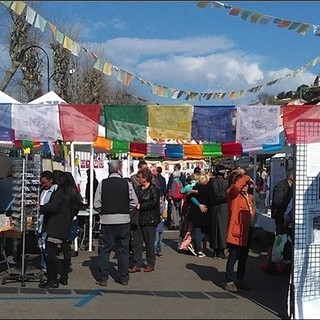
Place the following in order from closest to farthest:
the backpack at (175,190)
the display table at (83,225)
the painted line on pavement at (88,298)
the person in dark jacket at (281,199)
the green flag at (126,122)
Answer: the painted line on pavement at (88,298) → the person in dark jacket at (281,199) → the green flag at (126,122) → the display table at (83,225) → the backpack at (175,190)

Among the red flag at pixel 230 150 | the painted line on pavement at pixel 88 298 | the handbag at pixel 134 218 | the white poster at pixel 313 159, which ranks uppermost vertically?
the red flag at pixel 230 150

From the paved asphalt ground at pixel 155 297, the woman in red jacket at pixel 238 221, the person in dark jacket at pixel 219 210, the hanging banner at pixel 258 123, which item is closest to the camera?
the paved asphalt ground at pixel 155 297

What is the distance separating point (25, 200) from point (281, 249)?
4263 millimetres

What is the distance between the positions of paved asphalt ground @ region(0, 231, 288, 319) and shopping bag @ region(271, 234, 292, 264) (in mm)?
282

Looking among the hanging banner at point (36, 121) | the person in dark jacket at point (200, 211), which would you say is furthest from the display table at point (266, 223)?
the hanging banner at point (36, 121)

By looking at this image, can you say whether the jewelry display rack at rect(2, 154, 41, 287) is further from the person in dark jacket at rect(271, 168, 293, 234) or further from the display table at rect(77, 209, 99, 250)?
the person in dark jacket at rect(271, 168, 293, 234)

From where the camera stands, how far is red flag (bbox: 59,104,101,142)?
1055 centimetres

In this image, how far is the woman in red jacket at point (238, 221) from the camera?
317 inches

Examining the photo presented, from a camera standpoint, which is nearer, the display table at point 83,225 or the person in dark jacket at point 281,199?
the person in dark jacket at point 281,199

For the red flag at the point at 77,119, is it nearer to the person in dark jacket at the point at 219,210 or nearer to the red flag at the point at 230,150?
the person in dark jacket at the point at 219,210

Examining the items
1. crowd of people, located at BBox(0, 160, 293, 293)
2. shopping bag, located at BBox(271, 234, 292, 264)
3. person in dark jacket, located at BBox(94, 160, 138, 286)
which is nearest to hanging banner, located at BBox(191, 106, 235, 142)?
crowd of people, located at BBox(0, 160, 293, 293)

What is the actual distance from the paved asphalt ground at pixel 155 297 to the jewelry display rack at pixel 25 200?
0.53 metres

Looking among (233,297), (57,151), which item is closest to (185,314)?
(233,297)

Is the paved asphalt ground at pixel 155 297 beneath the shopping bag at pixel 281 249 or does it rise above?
beneath
